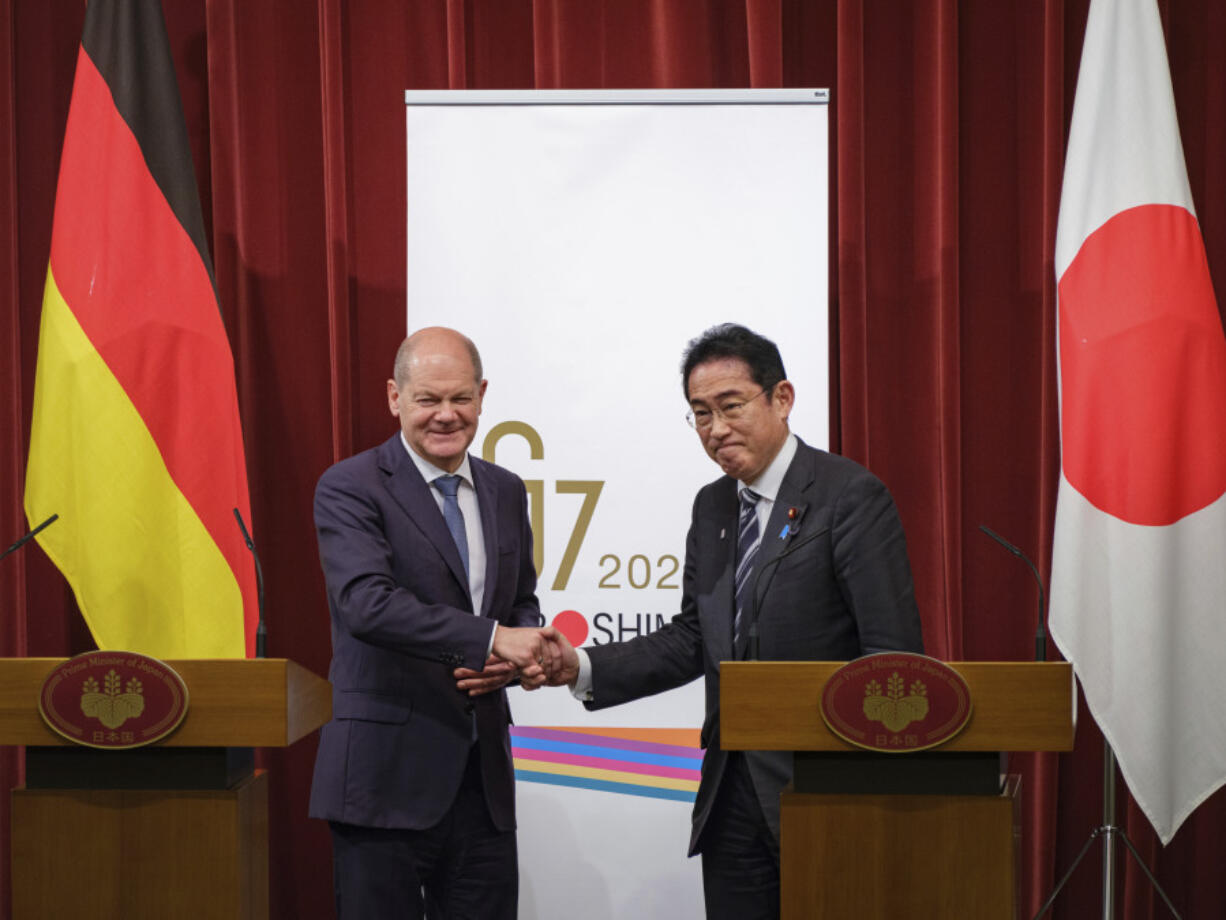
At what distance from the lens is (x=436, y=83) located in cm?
445

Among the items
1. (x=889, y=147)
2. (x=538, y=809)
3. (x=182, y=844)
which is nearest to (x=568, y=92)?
(x=889, y=147)

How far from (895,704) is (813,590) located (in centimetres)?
44

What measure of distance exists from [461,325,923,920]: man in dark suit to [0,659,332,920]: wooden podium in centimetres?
56

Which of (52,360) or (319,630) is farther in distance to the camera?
(319,630)

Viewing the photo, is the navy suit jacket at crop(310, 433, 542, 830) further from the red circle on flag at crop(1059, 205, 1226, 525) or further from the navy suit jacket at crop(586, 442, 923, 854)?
the red circle on flag at crop(1059, 205, 1226, 525)

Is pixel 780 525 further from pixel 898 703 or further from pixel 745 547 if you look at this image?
pixel 898 703

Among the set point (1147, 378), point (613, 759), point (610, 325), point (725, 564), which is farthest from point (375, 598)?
point (1147, 378)

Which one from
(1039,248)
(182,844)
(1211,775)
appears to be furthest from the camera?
A: (1039,248)

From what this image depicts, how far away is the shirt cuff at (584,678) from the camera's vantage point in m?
3.05

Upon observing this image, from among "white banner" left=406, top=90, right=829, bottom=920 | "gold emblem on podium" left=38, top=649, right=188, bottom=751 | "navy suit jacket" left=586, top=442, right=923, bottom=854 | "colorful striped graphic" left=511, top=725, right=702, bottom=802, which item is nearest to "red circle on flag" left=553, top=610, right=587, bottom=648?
"white banner" left=406, top=90, right=829, bottom=920

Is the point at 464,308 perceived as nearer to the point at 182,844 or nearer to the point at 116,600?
the point at 116,600

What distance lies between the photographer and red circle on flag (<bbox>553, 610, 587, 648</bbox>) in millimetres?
3660

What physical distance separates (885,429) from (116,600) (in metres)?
2.47

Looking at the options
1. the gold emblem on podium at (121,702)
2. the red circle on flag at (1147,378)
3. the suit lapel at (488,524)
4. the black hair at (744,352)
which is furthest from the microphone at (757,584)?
the red circle on flag at (1147,378)
